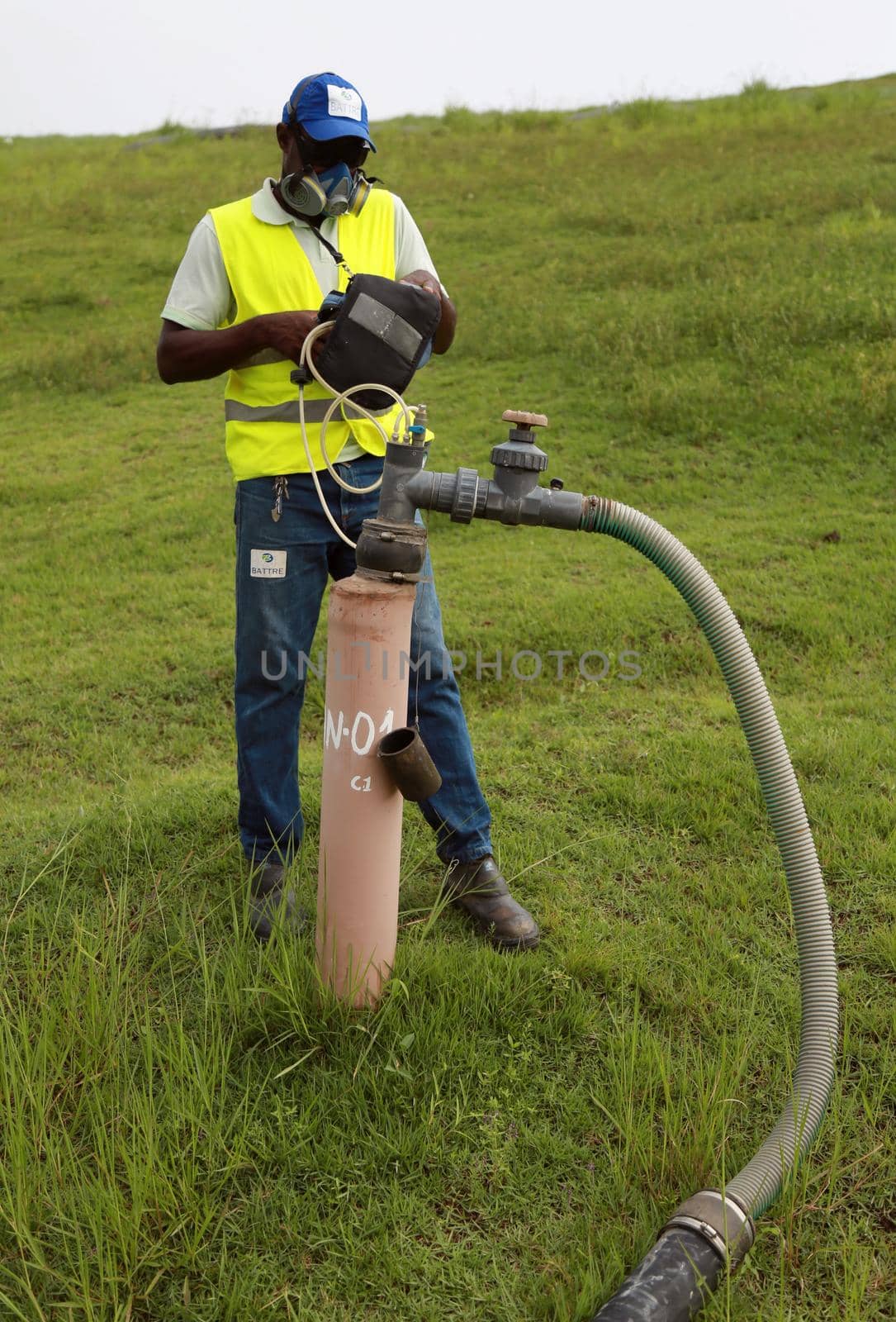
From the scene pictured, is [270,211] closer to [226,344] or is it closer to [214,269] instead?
[214,269]

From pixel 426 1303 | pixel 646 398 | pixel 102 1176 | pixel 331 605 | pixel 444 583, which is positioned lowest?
pixel 426 1303

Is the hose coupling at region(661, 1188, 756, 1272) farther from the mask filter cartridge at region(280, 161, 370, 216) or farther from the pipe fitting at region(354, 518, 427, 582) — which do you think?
the mask filter cartridge at region(280, 161, 370, 216)

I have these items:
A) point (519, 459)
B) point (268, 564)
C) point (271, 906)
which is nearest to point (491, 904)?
point (271, 906)

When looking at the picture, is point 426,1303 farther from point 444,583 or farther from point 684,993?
point 444,583

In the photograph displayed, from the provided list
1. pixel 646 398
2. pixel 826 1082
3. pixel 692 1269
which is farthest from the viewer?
pixel 646 398

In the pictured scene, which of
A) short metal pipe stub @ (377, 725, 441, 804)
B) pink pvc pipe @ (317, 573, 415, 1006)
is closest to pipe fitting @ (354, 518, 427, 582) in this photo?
pink pvc pipe @ (317, 573, 415, 1006)

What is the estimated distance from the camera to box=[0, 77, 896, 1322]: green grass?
1.90 m

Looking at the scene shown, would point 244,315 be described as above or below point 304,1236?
above

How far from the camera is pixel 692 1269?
175cm

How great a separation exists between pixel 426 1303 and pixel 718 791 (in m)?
2.02

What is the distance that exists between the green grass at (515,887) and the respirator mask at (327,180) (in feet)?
5.46

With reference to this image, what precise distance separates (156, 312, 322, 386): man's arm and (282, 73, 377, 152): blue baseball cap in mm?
454

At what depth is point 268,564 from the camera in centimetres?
263

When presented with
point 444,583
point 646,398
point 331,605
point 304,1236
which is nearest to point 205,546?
point 444,583
